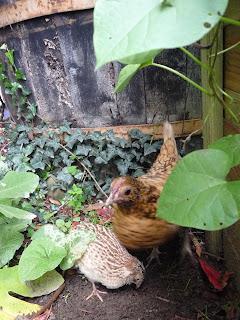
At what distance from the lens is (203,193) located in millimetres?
829

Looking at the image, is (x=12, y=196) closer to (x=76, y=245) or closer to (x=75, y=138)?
(x=76, y=245)

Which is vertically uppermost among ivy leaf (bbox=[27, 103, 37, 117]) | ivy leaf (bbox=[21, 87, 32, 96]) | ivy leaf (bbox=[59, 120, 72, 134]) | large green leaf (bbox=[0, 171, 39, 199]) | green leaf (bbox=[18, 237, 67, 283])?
ivy leaf (bbox=[21, 87, 32, 96])

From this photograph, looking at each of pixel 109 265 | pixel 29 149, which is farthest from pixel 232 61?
pixel 29 149

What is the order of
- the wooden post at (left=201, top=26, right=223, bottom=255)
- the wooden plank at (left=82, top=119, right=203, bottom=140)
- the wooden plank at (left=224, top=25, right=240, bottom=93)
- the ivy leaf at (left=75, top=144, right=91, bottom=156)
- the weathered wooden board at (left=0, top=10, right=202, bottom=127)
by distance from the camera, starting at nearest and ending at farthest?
the wooden plank at (left=224, top=25, right=240, bottom=93), the wooden post at (left=201, top=26, right=223, bottom=255), the weathered wooden board at (left=0, top=10, right=202, bottom=127), the wooden plank at (left=82, top=119, right=203, bottom=140), the ivy leaf at (left=75, top=144, right=91, bottom=156)

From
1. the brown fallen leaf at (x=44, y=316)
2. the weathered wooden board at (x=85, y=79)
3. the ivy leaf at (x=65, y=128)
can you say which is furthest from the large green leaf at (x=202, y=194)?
the ivy leaf at (x=65, y=128)

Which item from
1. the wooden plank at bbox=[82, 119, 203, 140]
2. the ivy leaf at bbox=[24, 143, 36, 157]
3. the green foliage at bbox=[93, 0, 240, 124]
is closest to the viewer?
the green foliage at bbox=[93, 0, 240, 124]

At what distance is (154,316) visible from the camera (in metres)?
1.53

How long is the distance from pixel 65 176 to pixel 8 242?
0.68m

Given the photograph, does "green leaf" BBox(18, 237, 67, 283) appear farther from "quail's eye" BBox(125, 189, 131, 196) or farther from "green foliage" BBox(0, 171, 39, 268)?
"quail's eye" BBox(125, 189, 131, 196)

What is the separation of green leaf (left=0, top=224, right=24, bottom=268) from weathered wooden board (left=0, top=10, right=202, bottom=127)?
96 centimetres

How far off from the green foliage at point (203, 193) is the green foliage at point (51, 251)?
40.1 inches

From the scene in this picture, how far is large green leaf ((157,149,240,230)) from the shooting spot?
2.59 feet

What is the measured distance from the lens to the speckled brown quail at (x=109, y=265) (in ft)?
5.47

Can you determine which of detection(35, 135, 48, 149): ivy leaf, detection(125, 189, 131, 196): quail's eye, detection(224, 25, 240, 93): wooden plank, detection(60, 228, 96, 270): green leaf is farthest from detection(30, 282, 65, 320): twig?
detection(224, 25, 240, 93): wooden plank
